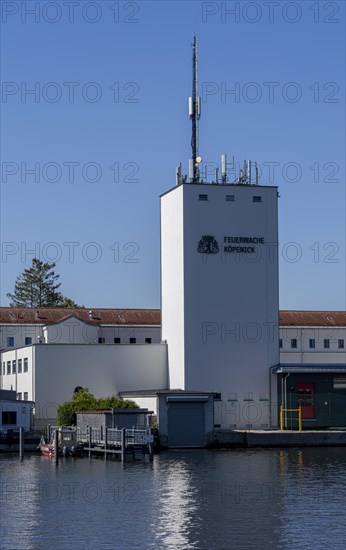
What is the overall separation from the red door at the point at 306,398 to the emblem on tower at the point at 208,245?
12.3 meters

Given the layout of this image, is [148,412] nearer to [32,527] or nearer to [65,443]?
[65,443]

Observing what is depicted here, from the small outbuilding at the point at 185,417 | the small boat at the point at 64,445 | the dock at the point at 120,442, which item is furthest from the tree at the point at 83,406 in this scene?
the small boat at the point at 64,445

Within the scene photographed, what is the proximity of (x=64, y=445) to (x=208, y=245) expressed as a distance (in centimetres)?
2179

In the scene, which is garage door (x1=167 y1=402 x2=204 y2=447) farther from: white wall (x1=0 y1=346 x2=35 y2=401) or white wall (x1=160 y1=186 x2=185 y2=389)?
white wall (x1=0 y1=346 x2=35 y2=401)

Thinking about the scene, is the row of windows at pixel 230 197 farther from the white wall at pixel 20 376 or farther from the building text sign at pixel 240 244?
the white wall at pixel 20 376

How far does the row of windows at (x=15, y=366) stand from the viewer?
9556 cm

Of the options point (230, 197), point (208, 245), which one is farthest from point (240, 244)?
point (230, 197)

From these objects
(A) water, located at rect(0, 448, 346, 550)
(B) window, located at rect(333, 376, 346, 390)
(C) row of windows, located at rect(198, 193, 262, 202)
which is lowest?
(A) water, located at rect(0, 448, 346, 550)

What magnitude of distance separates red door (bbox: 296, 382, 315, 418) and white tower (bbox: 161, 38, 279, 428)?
226cm

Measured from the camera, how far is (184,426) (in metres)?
84.1

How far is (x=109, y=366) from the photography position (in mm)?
93750

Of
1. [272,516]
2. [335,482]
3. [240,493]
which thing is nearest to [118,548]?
[272,516]

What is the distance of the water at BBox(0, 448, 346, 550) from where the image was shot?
1626 inches

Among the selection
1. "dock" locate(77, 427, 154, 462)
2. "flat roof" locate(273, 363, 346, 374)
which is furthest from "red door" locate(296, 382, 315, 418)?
"dock" locate(77, 427, 154, 462)
